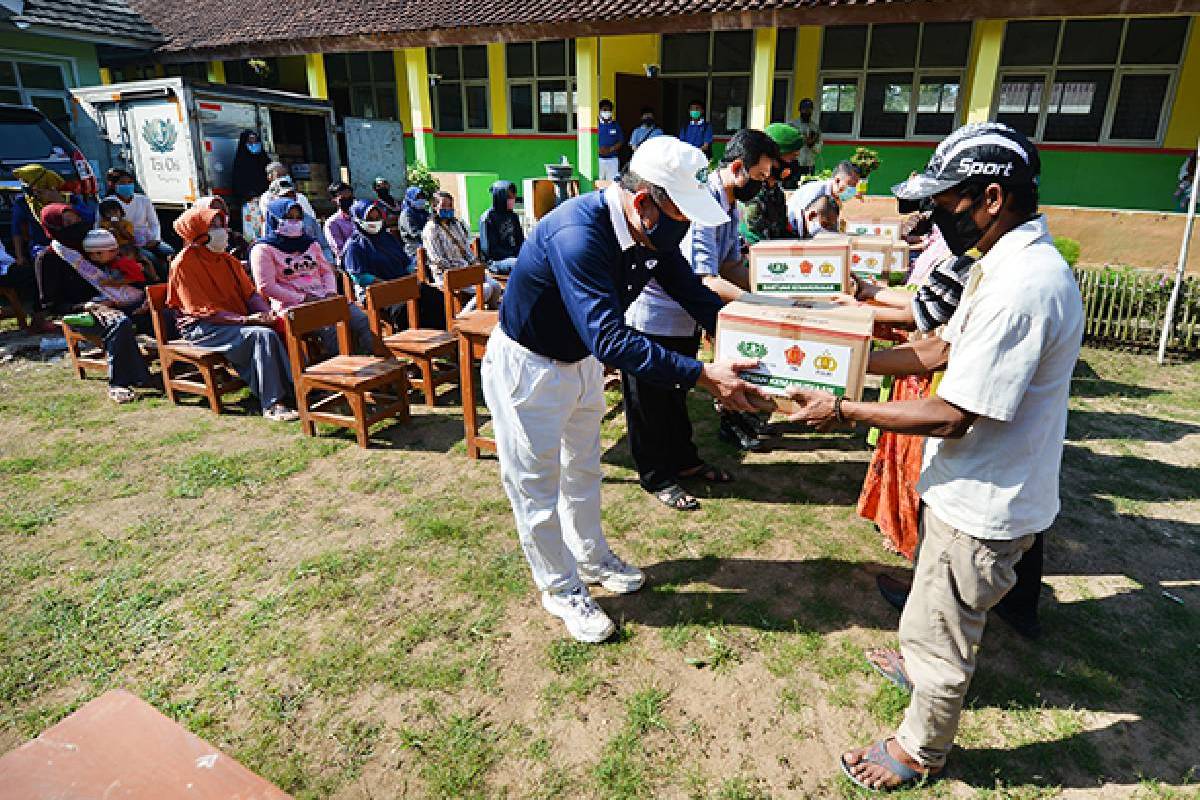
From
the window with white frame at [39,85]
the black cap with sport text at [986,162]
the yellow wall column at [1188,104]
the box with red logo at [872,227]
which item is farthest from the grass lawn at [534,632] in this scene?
the window with white frame at [39,85]

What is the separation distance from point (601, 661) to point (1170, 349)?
759 centimetres

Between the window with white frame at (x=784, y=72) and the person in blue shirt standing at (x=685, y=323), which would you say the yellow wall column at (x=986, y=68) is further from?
the person in blue shirt standing at (x=685, y=323)

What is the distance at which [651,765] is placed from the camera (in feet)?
8.07

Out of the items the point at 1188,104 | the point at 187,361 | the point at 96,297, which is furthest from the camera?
the point at 1188,104

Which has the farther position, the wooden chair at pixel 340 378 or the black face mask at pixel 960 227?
the wooden chair at pixel 340 378

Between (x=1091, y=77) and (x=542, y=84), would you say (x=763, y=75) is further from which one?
(x=542, y=84)

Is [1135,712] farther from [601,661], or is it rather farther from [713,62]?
[713,62]

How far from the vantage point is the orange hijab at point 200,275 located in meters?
5.52

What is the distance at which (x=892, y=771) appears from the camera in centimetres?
233

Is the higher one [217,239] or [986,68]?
[986,68]

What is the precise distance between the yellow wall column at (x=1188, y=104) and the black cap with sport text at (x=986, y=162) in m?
12.9

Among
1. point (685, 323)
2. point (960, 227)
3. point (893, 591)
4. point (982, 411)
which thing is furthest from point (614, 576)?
point (960, 227)

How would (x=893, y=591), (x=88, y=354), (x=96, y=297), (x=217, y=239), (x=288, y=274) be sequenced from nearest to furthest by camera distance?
(x=893, y=591) → (x=217, y=239) → (x=288, y=274) → (x=96, y=297) → (x=88, y=354)

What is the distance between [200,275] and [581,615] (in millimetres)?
4552
